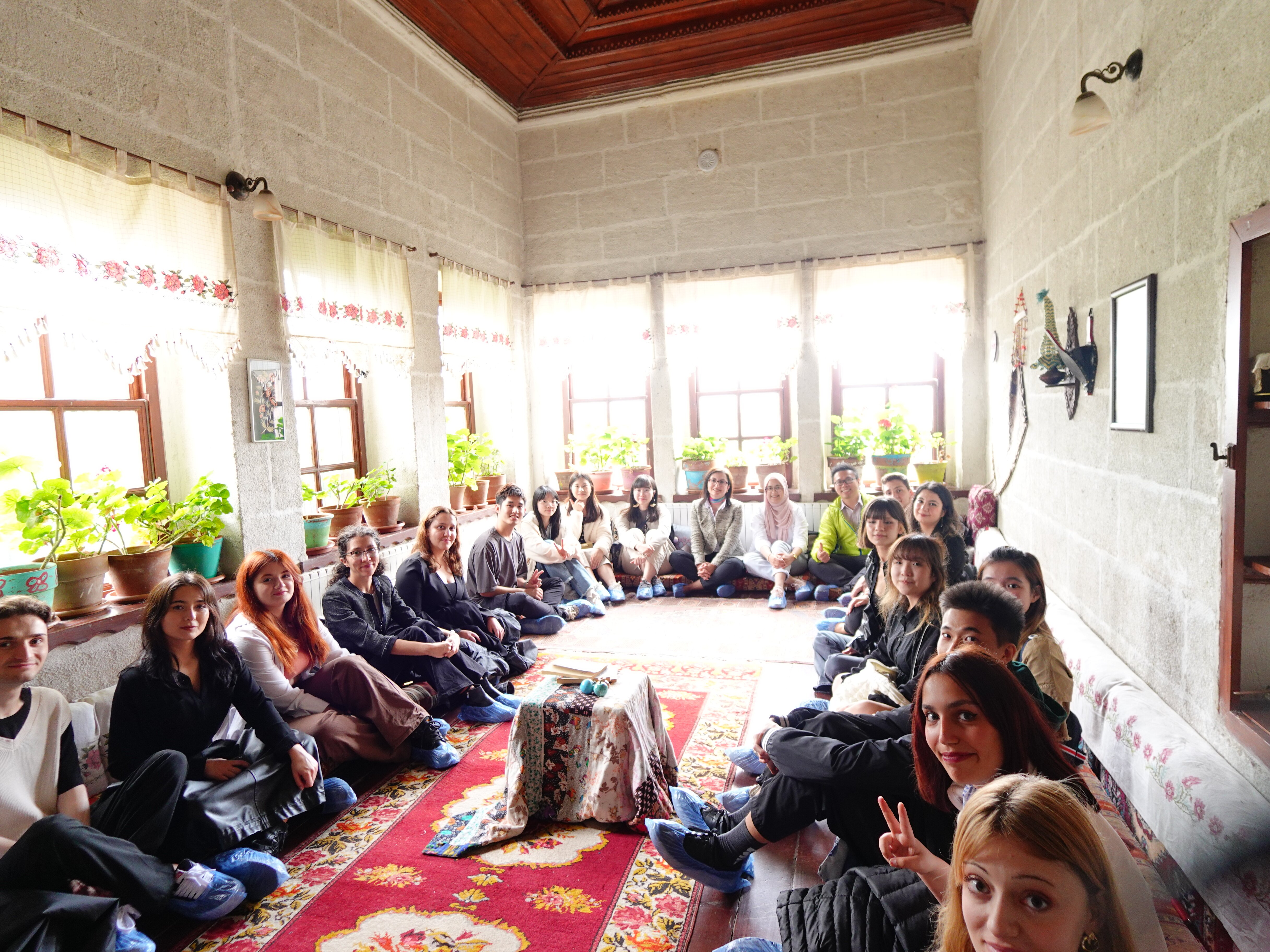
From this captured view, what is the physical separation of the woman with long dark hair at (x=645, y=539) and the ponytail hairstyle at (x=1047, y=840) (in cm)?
461

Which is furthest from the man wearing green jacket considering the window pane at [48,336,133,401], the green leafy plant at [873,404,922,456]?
the window pane at [48,336,133,401]

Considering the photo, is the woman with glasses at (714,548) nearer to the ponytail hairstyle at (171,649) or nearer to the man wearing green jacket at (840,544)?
the man wearing green jacket at (840,544)

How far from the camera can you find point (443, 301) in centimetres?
524

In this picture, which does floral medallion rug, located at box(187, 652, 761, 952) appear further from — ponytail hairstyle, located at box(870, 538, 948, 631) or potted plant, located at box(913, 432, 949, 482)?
potted plant, located at box(913, 432, 949, 482)

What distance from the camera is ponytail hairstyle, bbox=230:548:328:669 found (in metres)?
2.89

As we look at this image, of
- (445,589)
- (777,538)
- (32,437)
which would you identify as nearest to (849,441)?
(777,538)

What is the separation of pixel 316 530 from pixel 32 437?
53.0 inches

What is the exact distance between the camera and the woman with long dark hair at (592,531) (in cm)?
562

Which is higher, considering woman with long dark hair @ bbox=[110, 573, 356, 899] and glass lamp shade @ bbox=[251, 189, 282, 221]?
glass lamp shade @ bbox=[251, 189, 282, 221]

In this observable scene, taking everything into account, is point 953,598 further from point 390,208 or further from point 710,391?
point 710,391

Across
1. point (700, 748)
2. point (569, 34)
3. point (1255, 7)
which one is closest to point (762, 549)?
point (700, 748)

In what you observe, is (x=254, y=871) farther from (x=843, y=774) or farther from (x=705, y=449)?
(x=705, y=449)

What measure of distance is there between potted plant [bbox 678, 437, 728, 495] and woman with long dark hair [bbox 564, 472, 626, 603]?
0.86 m

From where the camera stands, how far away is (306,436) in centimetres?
445
